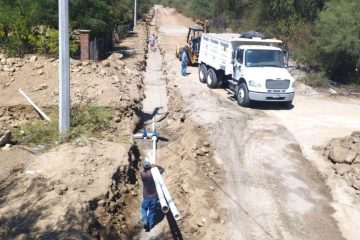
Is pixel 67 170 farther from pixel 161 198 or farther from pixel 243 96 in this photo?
pixel 243 96

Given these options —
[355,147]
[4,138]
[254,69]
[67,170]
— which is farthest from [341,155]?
[4,138]

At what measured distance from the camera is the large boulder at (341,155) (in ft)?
40.2

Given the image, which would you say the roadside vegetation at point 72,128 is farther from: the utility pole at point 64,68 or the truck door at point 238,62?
the truck door at point 238,62

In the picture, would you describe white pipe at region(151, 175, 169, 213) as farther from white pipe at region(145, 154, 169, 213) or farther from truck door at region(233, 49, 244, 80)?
truck door at region(233, 49, 244, 80)

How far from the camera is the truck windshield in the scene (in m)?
18.1

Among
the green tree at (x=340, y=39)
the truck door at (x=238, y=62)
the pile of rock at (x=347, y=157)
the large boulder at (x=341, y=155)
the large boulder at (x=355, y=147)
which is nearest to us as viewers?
the pile of rock at (x=347, y=157)

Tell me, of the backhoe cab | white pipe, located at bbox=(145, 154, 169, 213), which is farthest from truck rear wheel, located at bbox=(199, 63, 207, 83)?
white pipe, located at bbox=(145, 154, 169, 213)

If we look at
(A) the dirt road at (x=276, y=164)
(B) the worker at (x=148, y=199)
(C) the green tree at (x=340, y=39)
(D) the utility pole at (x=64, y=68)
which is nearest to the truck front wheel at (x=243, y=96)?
(A) the dirt road at (x=276, y=164)

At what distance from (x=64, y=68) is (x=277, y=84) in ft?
27.9

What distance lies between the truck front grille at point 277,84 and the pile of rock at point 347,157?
4.29 metres

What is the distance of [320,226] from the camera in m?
9.38

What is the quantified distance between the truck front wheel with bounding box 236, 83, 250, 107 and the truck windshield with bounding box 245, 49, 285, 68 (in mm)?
957

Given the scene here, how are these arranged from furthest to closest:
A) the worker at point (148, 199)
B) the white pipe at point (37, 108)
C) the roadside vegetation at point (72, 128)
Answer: the white pipe at point (37, 108) < the roadside vegetation at point (72, 128) < the worker at point (148, 199)

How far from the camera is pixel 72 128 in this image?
13.7 metres
